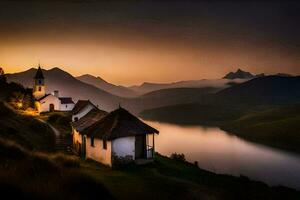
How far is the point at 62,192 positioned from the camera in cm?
850

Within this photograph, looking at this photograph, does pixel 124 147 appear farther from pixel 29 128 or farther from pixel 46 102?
pixel 46 102

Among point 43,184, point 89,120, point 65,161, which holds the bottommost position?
point 65,161

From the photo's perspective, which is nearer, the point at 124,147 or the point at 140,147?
the point at 124,147

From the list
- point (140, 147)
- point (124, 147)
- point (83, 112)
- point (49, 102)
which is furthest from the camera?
point (49, 102)

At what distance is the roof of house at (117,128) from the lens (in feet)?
111

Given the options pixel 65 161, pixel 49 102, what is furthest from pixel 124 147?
pixel 49 102

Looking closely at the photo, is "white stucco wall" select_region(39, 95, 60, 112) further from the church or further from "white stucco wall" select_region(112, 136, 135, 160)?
"white stucco wall" select_region(112, 136, 135, 160)

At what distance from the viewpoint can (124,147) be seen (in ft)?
111

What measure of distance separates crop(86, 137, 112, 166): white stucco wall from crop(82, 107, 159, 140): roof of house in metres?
0.85

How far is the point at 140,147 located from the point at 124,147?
3296 millimetres

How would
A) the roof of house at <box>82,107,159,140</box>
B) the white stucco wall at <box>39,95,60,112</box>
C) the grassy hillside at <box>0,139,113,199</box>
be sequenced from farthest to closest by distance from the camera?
the white stucco wall at <box>39,95,60,112</box> < the roof of house at <box>82,107,159,140</box> < the grassy hillside at <box>0,139,113,199</box>

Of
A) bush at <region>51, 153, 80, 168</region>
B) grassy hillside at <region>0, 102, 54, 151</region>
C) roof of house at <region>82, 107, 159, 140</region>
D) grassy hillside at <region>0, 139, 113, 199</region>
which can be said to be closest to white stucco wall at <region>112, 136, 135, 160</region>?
roof of house at <region>82, 107, 159, 140</region>

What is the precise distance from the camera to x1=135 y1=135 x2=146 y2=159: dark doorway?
120ft

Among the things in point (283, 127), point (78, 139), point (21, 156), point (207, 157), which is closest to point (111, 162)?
point (78, 139)
